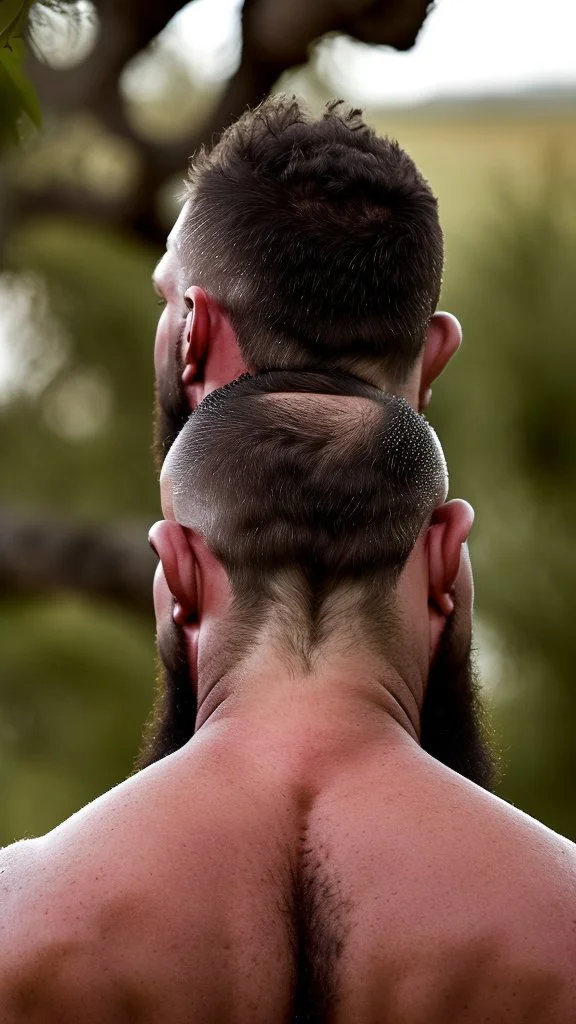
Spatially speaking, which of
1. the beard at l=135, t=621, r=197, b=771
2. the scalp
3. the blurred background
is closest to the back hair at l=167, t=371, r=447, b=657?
the scalp

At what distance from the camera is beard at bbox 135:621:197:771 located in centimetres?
114

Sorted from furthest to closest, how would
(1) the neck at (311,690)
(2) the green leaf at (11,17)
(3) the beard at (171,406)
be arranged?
(3) the beard at (171,406)
(1) the neck at (311,690)
(2) the green leaf at (11,17)

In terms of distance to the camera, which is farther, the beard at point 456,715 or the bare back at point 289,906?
the beard at point 456,715

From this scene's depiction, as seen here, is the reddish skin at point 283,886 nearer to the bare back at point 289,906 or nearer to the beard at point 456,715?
the bare back at point 289,906

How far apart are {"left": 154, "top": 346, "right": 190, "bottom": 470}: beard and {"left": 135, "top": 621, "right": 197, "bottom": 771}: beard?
20cm

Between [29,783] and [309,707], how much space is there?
529cm

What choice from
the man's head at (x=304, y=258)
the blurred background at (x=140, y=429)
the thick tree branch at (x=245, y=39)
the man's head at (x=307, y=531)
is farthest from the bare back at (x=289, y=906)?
the blurred background at (x=140, y=429)

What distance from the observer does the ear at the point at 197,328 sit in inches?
46.4

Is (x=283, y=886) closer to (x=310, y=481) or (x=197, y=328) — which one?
(x=310, y=481)

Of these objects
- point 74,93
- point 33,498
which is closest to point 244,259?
point 74,93

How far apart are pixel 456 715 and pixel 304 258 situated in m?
0.43

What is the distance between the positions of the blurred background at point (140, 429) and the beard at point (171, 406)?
10.8 feet

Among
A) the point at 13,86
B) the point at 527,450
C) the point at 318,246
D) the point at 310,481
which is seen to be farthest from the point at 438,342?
the point at 527,450

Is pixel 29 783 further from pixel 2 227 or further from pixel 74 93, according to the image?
pixel 74 93
